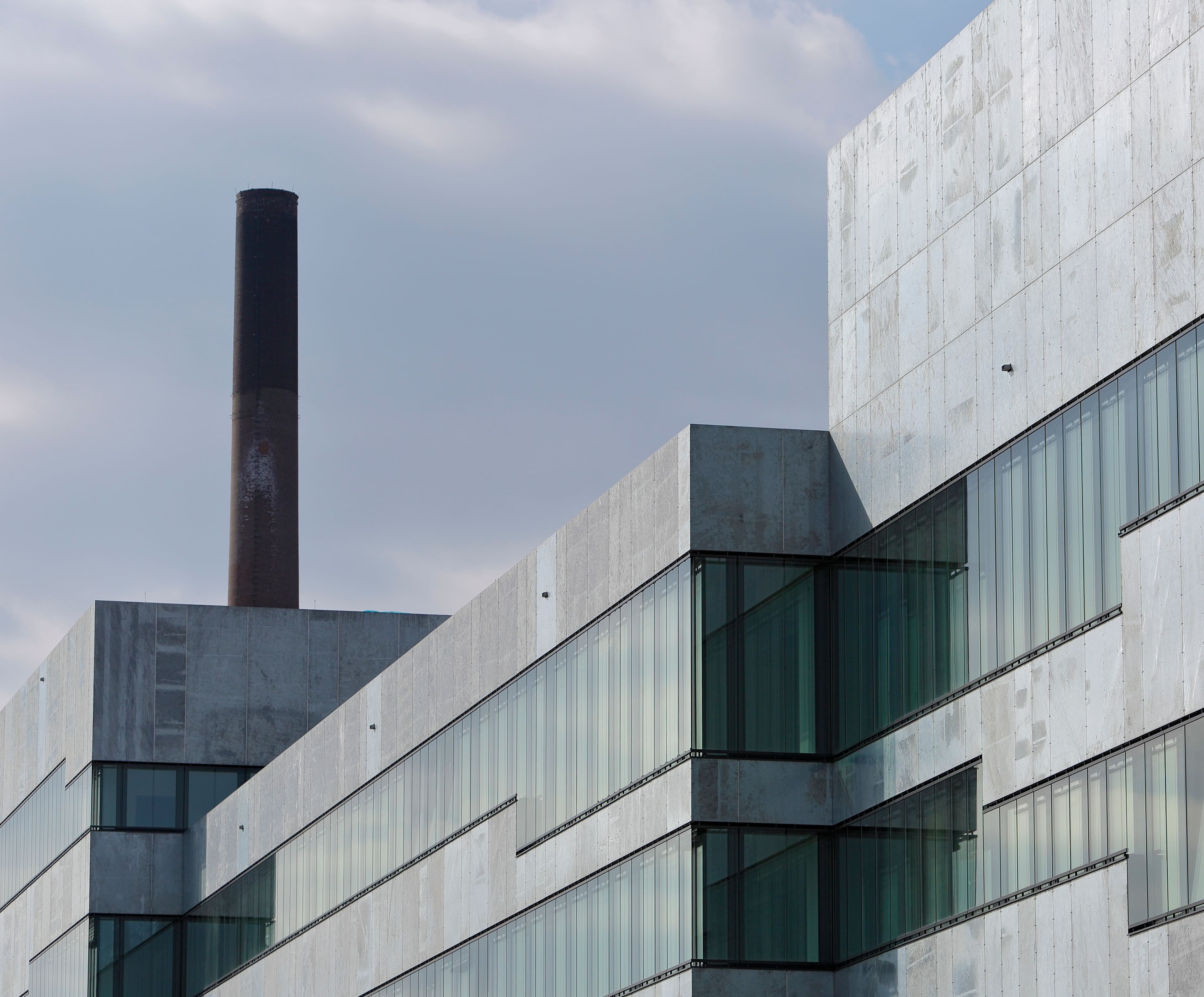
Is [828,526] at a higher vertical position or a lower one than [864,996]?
higher

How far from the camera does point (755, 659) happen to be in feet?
124

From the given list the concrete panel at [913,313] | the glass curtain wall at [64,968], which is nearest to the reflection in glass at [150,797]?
the glass curtain wall at [64,968]

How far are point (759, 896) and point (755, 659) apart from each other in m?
3.82

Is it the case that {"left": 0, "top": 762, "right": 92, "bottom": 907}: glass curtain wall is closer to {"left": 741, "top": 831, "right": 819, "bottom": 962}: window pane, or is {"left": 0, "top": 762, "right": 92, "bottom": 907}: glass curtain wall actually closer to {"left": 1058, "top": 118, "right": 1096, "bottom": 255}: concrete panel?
{"left": 741, "top": 831, "right": 819, "bottom": 962}: window pane

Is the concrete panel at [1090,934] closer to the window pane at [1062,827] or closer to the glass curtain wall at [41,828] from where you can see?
the window pane at [1062,827]

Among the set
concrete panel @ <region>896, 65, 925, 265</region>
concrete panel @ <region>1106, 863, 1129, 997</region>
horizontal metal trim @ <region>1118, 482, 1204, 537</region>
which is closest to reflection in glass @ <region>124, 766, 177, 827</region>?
concrete panel @ <region>896, 65, 925, 265</region>

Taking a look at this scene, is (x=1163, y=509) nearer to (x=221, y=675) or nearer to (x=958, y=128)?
(x=958, y=128)

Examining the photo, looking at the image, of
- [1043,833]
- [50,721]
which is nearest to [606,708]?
[1043,833]

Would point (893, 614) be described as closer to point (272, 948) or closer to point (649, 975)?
point (649, 975)

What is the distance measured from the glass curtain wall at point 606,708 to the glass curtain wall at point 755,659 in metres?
0.35

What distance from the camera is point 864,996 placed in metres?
35.8

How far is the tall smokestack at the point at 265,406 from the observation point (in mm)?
77125

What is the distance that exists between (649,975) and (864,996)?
4.30m

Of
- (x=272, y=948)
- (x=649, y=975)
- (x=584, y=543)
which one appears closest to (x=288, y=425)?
(x=272, y=948)
